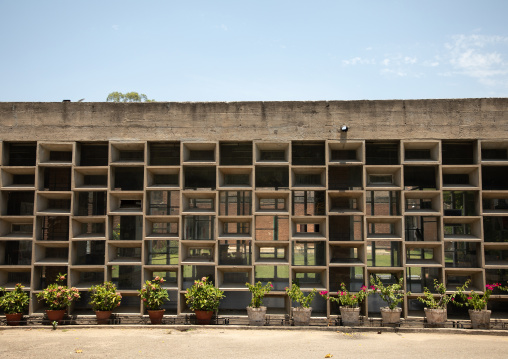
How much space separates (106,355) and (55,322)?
3.23 metres

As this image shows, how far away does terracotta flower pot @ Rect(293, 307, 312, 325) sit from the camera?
1090 centimetres

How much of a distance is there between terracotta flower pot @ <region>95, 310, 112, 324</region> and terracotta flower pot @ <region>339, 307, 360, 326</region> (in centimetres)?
617

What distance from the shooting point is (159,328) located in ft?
35.7

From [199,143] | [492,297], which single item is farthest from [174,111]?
[492,297]

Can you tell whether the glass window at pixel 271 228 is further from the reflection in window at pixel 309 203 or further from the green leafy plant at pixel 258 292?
the green leafy plant at pixel 258 292

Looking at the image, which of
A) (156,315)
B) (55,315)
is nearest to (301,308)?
(156,315)

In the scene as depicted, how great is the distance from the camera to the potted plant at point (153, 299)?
36.1 feet

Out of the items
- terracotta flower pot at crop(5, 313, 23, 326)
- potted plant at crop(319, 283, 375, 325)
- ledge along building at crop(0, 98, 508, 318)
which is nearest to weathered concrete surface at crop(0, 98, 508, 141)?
ledge along building at crop(0, 98, 508, 318)

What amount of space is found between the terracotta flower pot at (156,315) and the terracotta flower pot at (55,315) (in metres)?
2.33

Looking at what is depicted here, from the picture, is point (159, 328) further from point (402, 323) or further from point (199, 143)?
point (402, 323)

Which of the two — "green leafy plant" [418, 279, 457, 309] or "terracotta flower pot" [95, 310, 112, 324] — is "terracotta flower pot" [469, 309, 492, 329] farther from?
"terracotta flower pot" [95, 310, 112, 324]

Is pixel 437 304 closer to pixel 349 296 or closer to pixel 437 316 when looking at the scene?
pixel 437 316

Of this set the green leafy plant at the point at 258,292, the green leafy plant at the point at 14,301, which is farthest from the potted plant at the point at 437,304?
the green leafy plant at the point at 14,301

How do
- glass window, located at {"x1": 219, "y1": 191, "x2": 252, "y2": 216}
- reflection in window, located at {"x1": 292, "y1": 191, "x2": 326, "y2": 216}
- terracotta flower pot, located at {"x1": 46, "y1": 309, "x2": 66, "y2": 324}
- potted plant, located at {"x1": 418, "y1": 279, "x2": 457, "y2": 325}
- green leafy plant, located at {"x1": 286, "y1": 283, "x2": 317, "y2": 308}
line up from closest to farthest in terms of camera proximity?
1. potted plant, located at {"x1": 418, "y1": 279, "x2": 457, "y2": 325}
2. green leafy plant, located at {"x1": 286, "y1": 283, "x2": 317, "y2": 308}
3. terracotta flower pot, located at {"x1": 46, "y1": 309, "x2": 66, "y2": 324}
4. reflection in window, located at {"x1": 292, "y1": 191, "x2": 326, "y2": 216}
5. glass window, located at {"x1": 219, "y1": 191, "x2": 252, "y2": 216}
